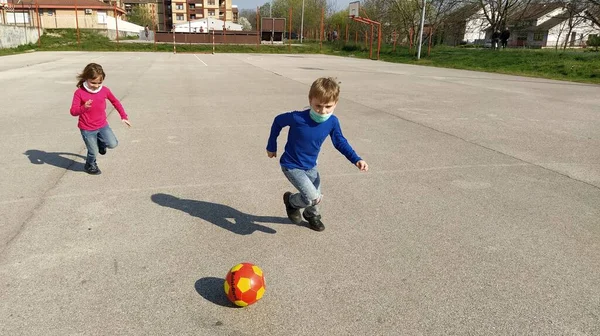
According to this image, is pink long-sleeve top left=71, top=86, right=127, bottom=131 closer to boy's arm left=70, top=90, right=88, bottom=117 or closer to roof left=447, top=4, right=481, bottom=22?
boy's arm left=70, top=90, right=88, bottom=117

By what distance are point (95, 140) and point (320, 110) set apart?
327 cm

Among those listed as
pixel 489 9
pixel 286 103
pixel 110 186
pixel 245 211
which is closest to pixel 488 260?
pixel 245 211

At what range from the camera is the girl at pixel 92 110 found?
16.5ft

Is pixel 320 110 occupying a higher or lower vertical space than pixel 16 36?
lower

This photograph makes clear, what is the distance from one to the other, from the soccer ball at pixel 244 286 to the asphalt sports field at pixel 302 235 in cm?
8

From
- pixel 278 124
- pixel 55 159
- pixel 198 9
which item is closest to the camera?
pixel 278 124

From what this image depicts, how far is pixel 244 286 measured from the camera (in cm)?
278

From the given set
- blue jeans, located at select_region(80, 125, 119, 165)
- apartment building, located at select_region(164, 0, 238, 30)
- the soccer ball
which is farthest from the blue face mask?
apartment building, located at select_region(164, 0, 238, 30)

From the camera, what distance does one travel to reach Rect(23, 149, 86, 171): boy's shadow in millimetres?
5633

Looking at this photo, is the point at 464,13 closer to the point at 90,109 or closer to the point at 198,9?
the point at 90,109

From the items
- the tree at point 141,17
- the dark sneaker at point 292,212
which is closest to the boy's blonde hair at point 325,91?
the dark sneaker at point 292,212

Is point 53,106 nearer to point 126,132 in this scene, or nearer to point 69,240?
point 126,132

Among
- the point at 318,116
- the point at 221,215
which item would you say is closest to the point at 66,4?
the point at 221,215

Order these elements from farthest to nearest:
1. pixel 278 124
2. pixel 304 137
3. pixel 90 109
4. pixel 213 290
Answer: pixel 90 109
pixel 278 124
pixel 304 137
pixel 213 290
